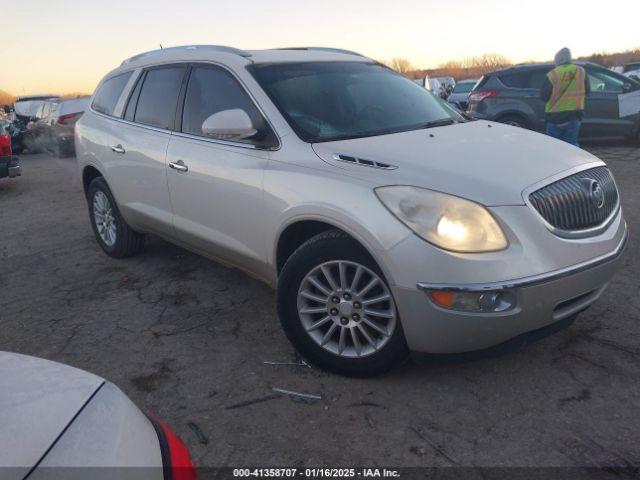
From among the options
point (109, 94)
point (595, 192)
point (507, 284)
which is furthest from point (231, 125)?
point (109, 94)

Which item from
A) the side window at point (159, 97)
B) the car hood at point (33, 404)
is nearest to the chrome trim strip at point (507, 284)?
the car hood at point (33, 404)

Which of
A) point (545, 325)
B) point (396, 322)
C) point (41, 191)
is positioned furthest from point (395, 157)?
point (41, 191)

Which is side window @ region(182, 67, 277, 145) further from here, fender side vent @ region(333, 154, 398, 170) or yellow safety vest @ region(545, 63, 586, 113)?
yellow safety vest @ region(545, 63, 586, 113)

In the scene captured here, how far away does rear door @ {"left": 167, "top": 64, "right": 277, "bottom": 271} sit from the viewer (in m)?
3.40

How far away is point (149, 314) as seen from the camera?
411cm

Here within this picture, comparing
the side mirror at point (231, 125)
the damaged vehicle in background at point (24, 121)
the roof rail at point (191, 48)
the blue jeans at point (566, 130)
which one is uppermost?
the roof rail at point (191, 48)

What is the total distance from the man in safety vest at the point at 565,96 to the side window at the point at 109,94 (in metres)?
5.67

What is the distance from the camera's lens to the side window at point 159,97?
13.8ft

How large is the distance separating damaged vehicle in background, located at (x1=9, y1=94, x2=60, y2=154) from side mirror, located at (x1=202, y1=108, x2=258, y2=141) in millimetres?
15421

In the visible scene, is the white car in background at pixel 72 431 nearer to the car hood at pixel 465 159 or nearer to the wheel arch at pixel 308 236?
the wheel arch at pixel 308 236

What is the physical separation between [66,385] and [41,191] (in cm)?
938

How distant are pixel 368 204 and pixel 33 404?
66.3 inches

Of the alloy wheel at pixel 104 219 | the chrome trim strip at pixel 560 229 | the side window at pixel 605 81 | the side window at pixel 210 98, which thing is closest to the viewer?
the chrome trim strip at pixel 560 229

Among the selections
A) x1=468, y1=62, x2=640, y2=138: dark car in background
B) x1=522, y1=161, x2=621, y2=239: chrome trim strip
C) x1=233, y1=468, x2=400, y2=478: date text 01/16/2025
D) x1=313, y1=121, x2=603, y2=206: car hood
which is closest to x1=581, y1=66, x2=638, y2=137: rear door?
x1=468, y1=62, x2=640, y2=138: dark car in background
